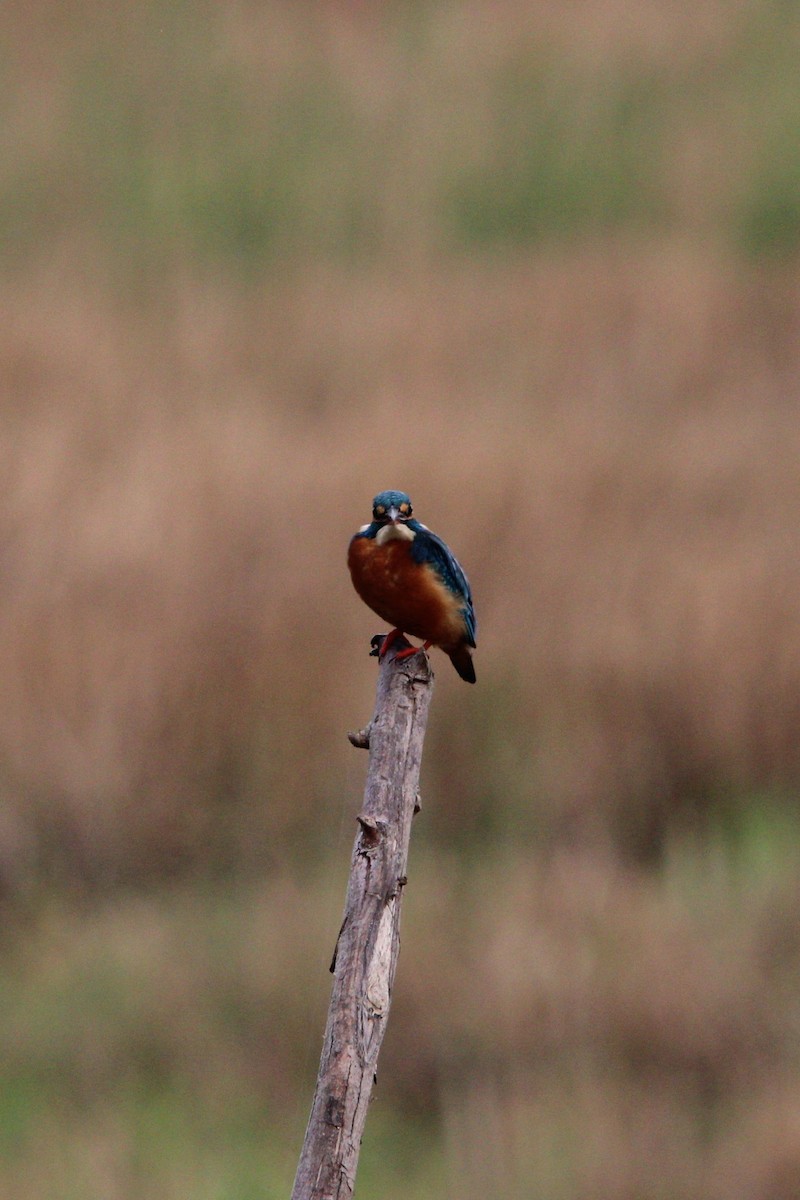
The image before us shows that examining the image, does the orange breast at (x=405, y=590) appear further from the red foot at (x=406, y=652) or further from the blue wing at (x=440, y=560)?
the red foot at (x=406, y=652)

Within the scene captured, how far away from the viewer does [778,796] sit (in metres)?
8.79

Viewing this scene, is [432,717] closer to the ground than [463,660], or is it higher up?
higher up

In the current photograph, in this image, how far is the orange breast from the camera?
12.5 feet

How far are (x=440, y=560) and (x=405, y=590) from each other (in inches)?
5.0

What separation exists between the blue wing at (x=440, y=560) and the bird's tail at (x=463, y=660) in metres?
0.12

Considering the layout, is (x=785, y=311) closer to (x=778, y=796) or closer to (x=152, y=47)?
(x=778, y=796)

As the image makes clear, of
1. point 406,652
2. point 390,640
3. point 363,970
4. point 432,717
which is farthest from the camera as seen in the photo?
point 432,717

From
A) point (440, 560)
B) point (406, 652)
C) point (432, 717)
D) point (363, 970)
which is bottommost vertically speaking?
point (363, 970)

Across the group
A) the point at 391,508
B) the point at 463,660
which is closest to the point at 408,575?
the point at 391,508

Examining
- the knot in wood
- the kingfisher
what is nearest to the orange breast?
the kingfisher

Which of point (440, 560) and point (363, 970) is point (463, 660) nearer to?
point (440, 560)

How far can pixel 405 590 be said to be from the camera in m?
3.79

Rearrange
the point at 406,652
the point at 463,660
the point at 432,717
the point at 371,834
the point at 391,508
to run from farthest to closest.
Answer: the point at 432,717 < the point at 463,660 < the point at 391,508 < the point at 406,652 < the point at 371,834

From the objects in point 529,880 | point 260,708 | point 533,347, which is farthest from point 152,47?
point 529,880
